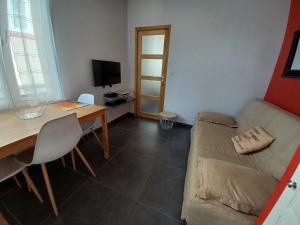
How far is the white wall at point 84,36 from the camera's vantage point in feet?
6.24

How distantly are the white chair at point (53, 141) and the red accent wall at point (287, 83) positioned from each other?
7.74ft

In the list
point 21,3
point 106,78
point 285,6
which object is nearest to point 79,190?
point 106,78

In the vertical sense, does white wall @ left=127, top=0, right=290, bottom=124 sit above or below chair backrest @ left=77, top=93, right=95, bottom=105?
above

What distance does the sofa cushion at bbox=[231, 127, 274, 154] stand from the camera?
4.77ft

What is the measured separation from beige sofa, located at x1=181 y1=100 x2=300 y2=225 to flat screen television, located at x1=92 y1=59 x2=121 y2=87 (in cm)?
183

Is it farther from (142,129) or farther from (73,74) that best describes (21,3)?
(142,129)

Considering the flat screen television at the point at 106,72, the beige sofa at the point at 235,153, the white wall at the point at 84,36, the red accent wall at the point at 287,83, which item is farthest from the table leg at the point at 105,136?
the red accent wall at the point at 287,83

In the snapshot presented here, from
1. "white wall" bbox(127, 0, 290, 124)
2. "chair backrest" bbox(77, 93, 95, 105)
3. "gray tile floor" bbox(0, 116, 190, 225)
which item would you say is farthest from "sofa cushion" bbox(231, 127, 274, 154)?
"chair backrest" bbox(77, 93, 95, 105)

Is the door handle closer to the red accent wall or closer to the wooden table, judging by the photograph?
the red accent wall

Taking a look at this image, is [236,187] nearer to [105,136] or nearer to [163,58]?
[105,136]

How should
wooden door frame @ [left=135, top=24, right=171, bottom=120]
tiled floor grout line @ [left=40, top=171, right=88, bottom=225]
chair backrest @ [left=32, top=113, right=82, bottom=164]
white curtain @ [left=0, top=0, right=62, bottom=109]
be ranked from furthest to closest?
wooden door frame @ [left=135, top=24, right=171, bottom=120] < white curtain @ [left=0, top=0, right=62, bottom=109] < tiled floor grout line @ [left=40, top=171, right=88, bottom=225] < chair backrest @ [left=32, top=113, right=82, bottom=164]

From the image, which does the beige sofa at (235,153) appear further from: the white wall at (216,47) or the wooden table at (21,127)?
the wooden table at (21,127)

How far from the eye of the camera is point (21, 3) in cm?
146

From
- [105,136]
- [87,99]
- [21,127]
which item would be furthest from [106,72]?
[21,127]
